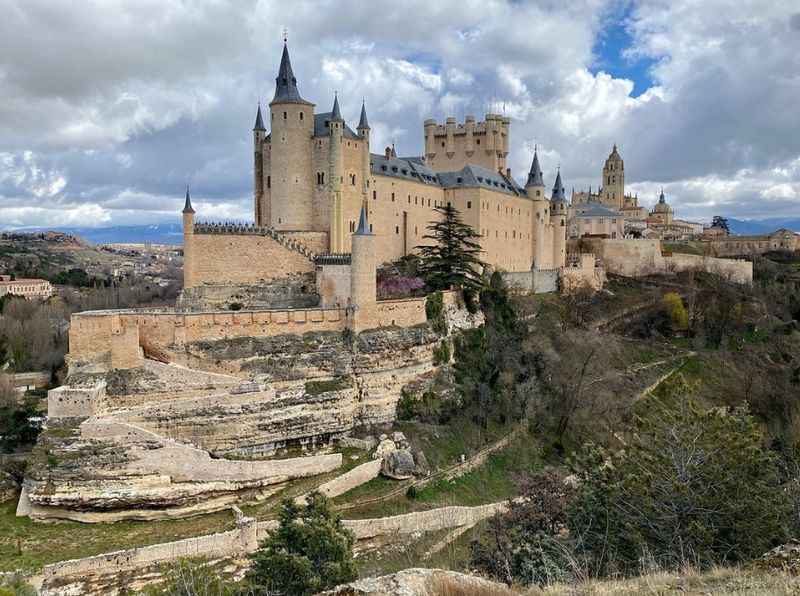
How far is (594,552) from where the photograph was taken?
15531 mm

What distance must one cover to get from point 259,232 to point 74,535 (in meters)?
20.3

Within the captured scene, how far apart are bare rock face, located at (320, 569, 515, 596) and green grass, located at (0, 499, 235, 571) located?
14675 millimetres

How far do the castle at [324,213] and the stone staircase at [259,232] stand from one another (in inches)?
2.4

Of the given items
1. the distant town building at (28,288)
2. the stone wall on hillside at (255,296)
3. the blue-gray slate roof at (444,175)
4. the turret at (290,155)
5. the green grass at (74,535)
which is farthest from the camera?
the distant town building at (28,288)

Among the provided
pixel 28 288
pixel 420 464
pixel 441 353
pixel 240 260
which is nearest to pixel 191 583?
pixel 420 464

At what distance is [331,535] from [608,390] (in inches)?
1120

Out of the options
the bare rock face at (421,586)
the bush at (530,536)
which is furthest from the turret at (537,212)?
the bare rock face at (421,586)

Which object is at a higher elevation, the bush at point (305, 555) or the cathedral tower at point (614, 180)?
the cathedral tower at point (614, 180)

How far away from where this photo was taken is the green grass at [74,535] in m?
21.5

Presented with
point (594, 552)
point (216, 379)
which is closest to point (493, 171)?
point (216, 379)

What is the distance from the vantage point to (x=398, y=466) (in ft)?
102

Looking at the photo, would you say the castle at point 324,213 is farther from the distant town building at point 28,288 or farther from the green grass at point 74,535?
the distant town building at point 28,288

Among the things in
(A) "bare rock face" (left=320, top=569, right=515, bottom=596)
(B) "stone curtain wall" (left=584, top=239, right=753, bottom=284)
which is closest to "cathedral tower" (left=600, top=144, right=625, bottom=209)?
(B) "stone curtain wall" (left=584, top=239, right=753, bottom=284)

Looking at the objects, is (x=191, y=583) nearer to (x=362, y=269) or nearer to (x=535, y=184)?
(x=362, y=269)
